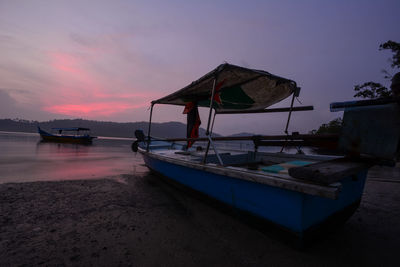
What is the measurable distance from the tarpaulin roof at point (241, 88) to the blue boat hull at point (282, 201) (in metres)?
2.17

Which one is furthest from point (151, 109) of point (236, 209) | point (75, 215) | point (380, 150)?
point (380, 150)

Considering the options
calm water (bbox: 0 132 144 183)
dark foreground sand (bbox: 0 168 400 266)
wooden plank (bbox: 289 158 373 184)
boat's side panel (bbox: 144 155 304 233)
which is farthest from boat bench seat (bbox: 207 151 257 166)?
calm water (bbox: 0 132 144 183)

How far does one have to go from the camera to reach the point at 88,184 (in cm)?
606

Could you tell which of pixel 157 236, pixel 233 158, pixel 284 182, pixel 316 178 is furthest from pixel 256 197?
pixel 233 158

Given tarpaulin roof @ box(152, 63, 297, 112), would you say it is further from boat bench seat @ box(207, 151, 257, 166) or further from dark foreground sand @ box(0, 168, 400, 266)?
dark foreground sand @ box(0, 168, 400, 266)

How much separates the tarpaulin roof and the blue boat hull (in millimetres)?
2168

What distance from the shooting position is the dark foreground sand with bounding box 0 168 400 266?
8.08 feet

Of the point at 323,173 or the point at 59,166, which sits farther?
the point at 59,166

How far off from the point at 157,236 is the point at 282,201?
2.08 metres

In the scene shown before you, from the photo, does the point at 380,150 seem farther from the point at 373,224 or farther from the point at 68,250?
the point at 68,250

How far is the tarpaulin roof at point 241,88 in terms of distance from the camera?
401 centimetres

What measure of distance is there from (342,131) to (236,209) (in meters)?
2.08

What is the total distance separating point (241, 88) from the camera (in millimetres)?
5402

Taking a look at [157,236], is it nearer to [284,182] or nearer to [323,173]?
[284,182]
